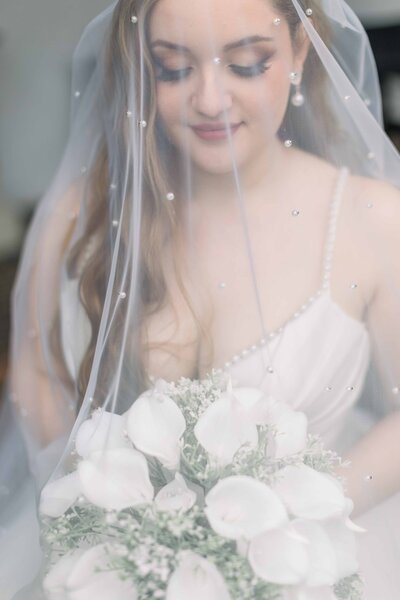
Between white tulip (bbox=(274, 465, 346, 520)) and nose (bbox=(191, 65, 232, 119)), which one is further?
nose (bbox=(191, 65, 232, 119))

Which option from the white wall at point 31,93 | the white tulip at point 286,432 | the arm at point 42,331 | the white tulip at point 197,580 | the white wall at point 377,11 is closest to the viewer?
the white tulip at point 197,580

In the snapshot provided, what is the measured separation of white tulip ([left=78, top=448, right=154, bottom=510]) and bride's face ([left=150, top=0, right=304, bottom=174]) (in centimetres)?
39

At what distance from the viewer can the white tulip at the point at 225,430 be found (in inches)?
34.0

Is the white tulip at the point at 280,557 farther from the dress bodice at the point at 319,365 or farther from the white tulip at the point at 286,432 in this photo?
the dress bodice at the point at 319,365

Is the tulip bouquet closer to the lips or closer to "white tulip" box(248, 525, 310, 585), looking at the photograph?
"white tulip" box(248, 525, 310, 585)

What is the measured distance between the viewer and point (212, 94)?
3.18 feet

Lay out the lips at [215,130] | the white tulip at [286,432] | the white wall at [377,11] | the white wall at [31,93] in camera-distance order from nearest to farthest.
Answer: the white tulip at [286,432], the lips at [215,130], the white wall at [377,11], the white wall at [31,93]

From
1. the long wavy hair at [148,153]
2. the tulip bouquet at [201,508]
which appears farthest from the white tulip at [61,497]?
the long wavy hair at [148,153]

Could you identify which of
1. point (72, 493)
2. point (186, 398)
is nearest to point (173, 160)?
point (186, 398)

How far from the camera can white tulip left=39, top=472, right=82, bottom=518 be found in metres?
0.90

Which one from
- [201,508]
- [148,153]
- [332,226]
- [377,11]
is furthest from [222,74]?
[377,11]

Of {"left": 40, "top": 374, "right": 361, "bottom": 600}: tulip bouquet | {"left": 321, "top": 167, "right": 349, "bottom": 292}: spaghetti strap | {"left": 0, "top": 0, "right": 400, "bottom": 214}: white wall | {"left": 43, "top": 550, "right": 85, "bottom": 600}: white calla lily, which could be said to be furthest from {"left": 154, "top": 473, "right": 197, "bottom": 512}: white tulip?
{"left": 0, "top": 0, "right": 400, "bottom": 214}: white wall

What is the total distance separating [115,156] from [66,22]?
2825 millimetres

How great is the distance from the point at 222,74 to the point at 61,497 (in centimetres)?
51
